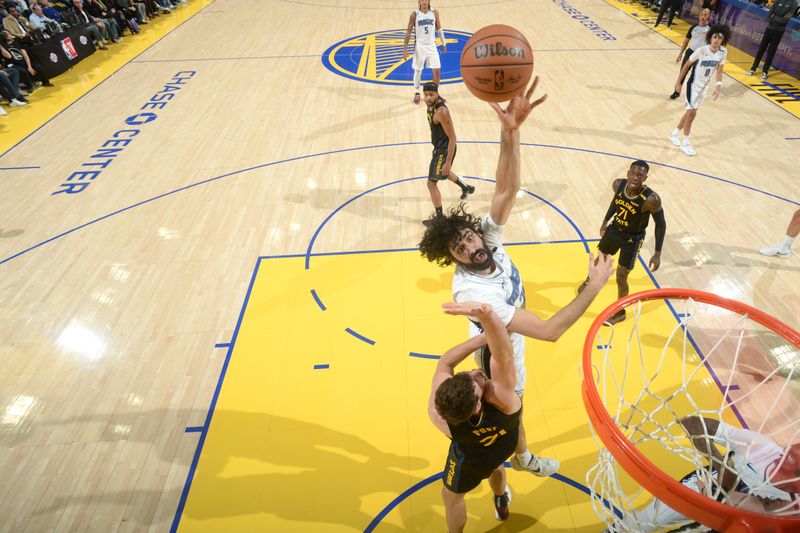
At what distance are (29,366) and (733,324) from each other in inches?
271

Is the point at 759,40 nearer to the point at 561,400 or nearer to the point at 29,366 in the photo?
the point at 561,400

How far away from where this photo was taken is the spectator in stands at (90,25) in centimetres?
1179

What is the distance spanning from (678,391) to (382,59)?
1013 cm

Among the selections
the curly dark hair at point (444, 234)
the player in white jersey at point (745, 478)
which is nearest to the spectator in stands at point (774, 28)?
the player in white jersey at point (745, 478)

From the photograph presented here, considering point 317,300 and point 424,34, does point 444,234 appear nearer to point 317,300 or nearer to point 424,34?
point 317,300

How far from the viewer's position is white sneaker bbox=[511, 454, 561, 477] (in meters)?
3.31

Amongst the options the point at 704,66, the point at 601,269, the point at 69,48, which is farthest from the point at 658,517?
the point at 69,48

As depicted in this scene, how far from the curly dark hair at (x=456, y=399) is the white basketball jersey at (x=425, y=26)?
26.6 ft

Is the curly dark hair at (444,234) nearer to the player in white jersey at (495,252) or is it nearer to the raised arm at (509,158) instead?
the player in white jersey at (495,252)

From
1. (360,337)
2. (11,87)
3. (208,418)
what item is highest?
(11,87)

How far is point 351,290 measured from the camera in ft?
16.9

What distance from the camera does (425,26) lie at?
870 cm

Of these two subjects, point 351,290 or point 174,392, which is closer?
point 174,392

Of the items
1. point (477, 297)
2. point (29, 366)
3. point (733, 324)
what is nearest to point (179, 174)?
point (29, 366)
